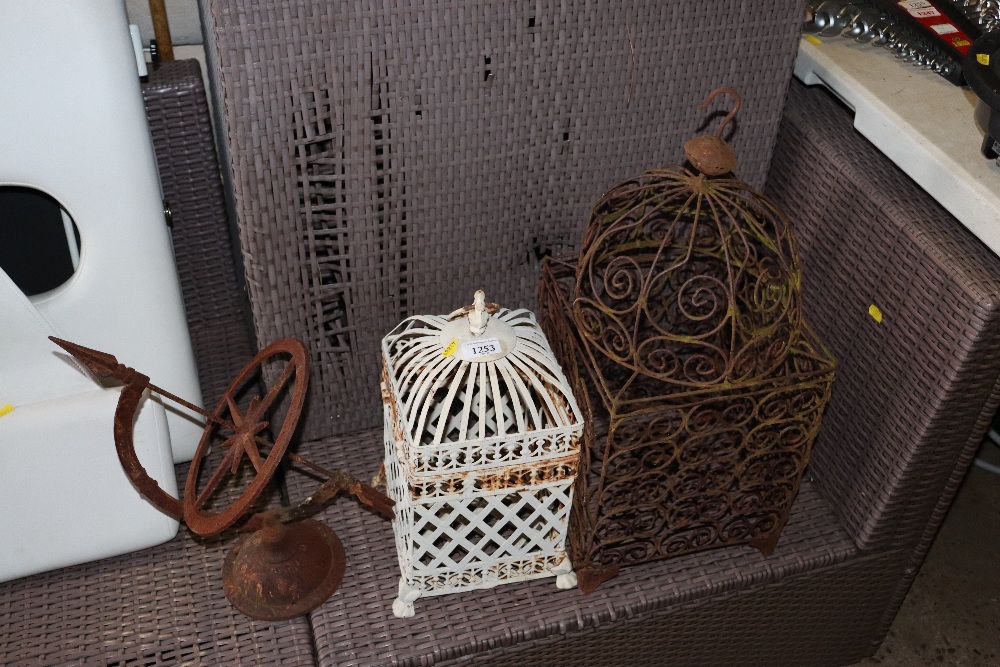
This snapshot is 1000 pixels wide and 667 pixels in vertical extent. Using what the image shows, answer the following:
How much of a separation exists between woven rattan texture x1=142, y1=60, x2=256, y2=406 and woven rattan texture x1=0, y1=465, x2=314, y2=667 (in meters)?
0.33

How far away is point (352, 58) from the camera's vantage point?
3.59ft

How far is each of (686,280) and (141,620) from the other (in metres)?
0.88

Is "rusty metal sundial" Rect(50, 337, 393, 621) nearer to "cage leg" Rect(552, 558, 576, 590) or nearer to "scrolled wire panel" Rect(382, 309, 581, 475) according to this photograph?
"scrolled wire panel" Rect(382, 309, 581, 475)

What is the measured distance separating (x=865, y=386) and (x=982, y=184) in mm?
296

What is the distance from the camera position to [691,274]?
54.7 inches

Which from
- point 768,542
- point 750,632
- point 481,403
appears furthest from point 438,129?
point 750,632

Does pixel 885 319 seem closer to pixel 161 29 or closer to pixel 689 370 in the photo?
pixel 689 370

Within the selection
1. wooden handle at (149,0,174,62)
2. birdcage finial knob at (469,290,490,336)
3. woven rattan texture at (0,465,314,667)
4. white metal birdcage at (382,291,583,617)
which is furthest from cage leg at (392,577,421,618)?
wooden handle at (149,0,174,62)

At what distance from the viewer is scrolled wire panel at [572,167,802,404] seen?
1.11m

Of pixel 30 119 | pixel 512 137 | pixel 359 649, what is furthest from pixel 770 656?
pixel 30 119

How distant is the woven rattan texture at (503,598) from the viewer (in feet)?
3.93

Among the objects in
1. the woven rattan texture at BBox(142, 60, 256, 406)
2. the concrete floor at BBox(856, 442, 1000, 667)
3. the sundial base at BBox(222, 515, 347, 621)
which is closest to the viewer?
the sundial base at BBox(222, 515, 347, 621)

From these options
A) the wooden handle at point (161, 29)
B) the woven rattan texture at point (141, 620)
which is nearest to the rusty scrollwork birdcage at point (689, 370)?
the woven rattan texture at point (141, 620)

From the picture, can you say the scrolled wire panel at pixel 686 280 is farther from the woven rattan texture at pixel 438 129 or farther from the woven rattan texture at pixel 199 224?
the woven rattan texture at pixel 199 224
